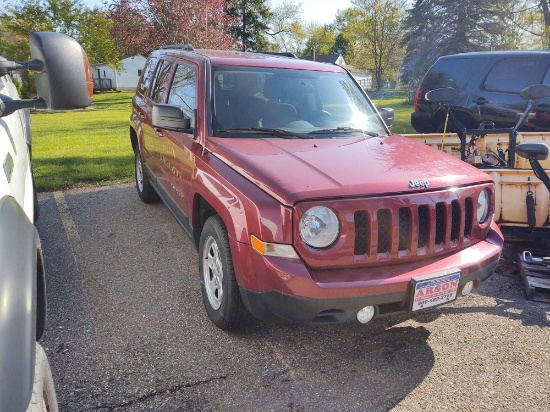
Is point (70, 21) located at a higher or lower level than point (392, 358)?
higher

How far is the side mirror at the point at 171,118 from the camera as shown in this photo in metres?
3.43

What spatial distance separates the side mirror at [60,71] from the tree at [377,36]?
49.0m

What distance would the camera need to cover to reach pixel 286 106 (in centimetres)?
382

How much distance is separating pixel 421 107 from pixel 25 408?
8.20m

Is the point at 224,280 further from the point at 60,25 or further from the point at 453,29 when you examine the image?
the point at 60,25

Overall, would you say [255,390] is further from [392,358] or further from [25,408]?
[25,408]

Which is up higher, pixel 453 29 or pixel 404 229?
pixel 453 29

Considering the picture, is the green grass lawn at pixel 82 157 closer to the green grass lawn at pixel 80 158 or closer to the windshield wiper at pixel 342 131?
the green grass lawn at pixel 80 158

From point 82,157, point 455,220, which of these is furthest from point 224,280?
point 82,157

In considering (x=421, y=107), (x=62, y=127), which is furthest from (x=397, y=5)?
(x=421, y=107)

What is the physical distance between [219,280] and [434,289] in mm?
1397

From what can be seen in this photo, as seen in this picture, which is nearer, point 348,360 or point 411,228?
point 411,228

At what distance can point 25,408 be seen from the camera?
57.1 inches

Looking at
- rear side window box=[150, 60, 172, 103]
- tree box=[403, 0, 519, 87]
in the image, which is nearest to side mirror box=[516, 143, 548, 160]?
rear side window box=[150, 60, 172, 103]
